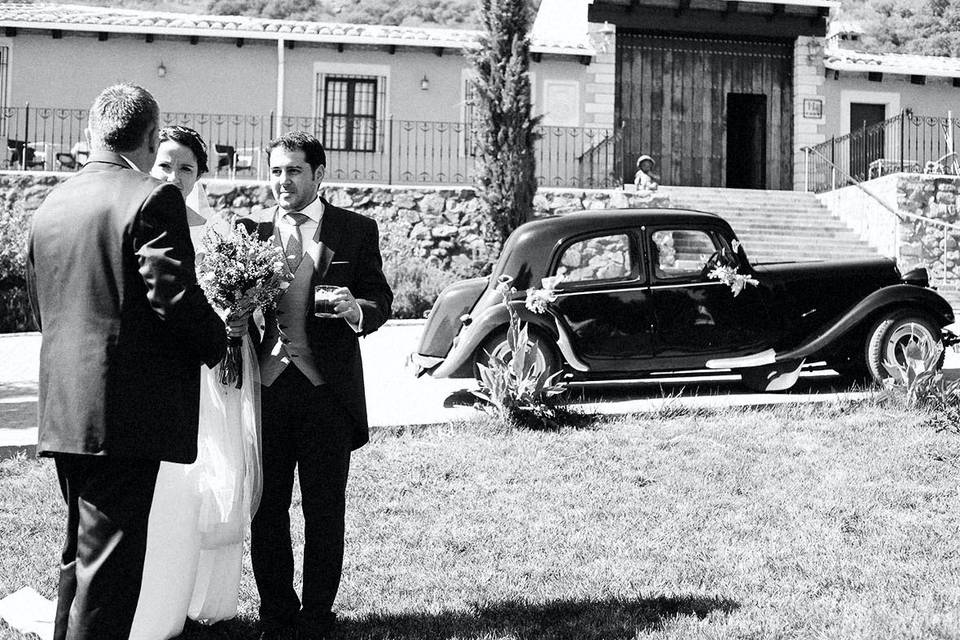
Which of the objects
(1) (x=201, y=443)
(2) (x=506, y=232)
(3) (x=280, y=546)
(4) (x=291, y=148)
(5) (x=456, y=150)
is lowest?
(3) (x=280, y=546)

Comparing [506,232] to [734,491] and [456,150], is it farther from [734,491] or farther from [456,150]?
[734,491]

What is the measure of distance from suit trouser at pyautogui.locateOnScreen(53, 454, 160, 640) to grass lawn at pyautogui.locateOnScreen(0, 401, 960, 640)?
856mm

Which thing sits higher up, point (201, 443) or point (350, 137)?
point (350, 137)

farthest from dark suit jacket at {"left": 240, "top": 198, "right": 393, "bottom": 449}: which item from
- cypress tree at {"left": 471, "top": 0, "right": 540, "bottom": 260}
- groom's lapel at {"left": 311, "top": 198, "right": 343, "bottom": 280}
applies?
cypress tree at {"left": 471, "top": 0, "right": 540, "bottom": 260}

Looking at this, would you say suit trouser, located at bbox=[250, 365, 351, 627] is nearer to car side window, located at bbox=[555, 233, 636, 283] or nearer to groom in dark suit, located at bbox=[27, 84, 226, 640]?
groom in dark suit, located at bbox=[27, 84, 226, 640]

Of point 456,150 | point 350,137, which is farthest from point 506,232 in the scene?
point 350,137

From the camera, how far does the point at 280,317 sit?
3.74 metres

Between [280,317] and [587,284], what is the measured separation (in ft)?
16.0

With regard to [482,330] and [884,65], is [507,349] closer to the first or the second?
[482,330]

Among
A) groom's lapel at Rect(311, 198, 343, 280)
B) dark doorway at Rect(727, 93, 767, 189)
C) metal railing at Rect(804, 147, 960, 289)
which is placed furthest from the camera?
dark doorway at Rect(727, 93, 767, 189)

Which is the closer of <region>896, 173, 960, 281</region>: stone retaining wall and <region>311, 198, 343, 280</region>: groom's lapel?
<region>311, 198, 343, 280</region>: groom's lapel

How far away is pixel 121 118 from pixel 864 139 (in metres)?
19.6

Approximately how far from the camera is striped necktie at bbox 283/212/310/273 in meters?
3.80

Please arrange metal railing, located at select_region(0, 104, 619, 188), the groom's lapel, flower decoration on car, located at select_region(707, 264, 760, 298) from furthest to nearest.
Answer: metal railing, located at select_region(0, 104, 619, 188) → flower decoration on car, located at select_region(707, 264, 760, 298) → the groom's lapel
